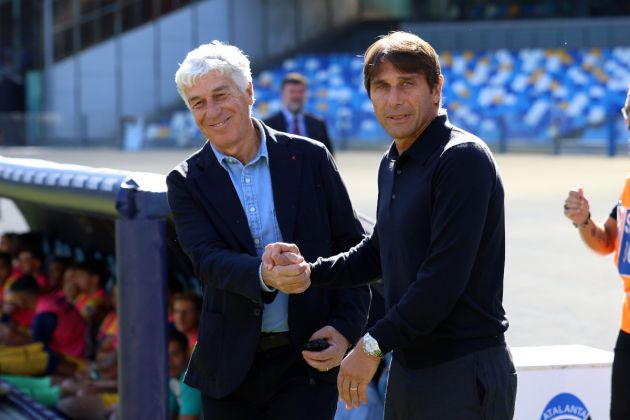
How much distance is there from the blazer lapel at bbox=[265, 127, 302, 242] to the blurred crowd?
200cm

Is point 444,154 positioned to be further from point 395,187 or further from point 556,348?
point 556,348

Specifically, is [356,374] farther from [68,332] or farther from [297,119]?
[297,119]

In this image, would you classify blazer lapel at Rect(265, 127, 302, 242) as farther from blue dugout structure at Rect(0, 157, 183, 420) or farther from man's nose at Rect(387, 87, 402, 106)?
blue dugout structure at Rect(0, 157, 183, 420)

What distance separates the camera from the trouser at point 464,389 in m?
2.69

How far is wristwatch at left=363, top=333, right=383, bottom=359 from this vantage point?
2.66 meters

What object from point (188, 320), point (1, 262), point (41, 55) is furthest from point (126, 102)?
point (188, 320)

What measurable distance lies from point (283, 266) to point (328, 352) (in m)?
0.30

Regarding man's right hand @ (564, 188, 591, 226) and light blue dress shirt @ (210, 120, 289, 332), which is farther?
man's right hand @ (564, 188, 591, 226)

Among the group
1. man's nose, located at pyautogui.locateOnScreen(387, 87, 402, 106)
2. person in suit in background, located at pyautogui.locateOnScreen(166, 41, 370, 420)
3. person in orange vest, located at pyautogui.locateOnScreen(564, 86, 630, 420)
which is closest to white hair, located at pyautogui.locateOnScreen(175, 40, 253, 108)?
person in suit in background, located at pyautogui.locateOnScreen(166, 41, 370, 420)

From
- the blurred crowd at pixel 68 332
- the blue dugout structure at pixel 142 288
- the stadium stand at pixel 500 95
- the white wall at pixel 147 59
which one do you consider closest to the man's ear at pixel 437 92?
the blue dugout structure at pixel 142 288

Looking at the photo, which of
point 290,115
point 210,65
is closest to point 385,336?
point 210,65

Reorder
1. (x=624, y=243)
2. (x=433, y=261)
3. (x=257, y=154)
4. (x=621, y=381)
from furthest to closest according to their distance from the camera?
(x=624, y=243)
(x=621, y=381)
(x=257, y=154)
(x=433, y=261)

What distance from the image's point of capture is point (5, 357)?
7.04 m

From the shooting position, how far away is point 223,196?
3174mm
